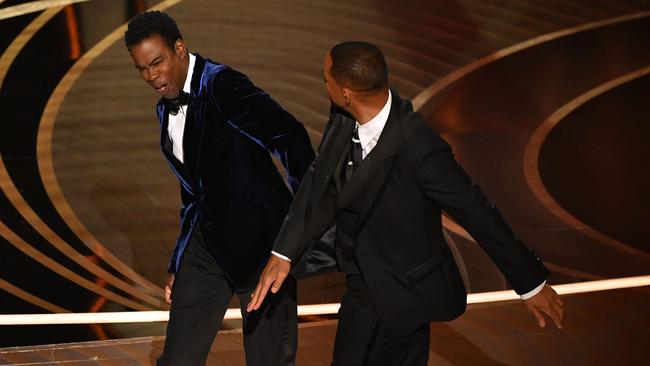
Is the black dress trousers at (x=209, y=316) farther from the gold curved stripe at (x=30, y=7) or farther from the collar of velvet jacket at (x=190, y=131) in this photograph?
the gold curved stripe at (x=30, y=7)

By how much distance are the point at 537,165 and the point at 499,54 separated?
70.4 inches

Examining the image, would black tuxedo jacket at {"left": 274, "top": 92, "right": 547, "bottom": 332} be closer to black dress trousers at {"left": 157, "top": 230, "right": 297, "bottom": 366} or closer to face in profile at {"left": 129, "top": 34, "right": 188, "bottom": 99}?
black dress trousers at {"left": 157, "top": 230, "right": 297, "bottom": 366}

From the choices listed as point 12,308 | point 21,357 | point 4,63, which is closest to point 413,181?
point 21,357

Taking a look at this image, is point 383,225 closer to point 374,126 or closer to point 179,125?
point 374,126

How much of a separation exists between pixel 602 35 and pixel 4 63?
4649 mm

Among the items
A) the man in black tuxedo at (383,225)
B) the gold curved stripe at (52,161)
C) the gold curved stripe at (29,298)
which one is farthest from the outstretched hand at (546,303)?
the gold curved stripe at (29,298)

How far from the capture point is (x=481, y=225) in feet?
8.75

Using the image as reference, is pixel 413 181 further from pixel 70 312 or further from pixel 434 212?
pixel 70 312

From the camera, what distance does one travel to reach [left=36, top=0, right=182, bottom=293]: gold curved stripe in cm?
511

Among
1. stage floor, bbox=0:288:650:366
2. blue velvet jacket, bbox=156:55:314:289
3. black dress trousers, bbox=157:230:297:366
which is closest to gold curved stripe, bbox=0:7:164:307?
stage floor, bbox=0:288:650:366

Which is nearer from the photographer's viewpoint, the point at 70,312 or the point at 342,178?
the point at 342,178

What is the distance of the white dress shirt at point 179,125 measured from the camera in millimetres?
3117

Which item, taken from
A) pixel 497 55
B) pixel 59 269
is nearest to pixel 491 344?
pixel 59 269

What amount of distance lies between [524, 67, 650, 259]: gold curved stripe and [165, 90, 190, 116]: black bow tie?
2.90m
